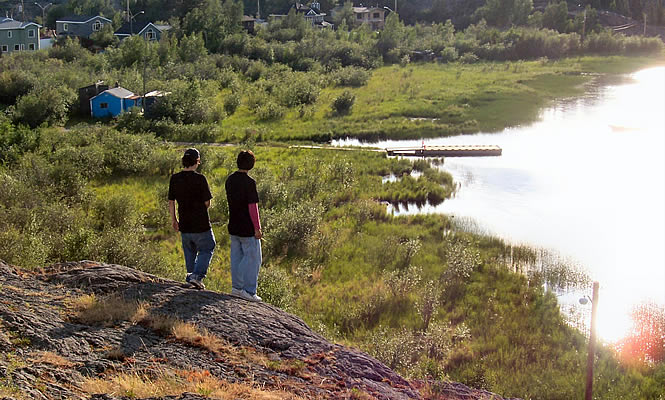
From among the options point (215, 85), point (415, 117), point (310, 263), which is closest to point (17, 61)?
point (215, 85)

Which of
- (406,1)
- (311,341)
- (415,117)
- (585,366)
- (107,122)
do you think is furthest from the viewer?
(406,1)

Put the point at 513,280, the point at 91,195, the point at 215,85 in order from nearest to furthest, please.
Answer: the point at 513,280, the point at 91,195, the point at 215,85

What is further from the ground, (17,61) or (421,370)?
(17,61)

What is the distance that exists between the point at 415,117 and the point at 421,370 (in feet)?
119

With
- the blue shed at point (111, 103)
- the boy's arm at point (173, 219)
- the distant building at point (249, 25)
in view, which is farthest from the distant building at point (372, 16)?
the boy's arm at point (173, 219)

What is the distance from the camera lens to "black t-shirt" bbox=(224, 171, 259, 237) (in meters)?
9.23

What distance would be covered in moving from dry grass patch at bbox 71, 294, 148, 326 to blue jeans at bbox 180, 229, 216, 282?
1380 mm

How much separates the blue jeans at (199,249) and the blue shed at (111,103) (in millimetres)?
36071

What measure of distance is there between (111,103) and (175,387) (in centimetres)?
A: 4047

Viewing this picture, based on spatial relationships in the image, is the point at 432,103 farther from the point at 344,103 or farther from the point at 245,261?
the point at 245,261

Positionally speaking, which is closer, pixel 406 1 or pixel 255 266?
pixel 255 266

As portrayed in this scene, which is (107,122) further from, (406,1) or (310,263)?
(406,1)

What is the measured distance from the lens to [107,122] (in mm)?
42594

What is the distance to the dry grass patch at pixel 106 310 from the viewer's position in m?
8.09
